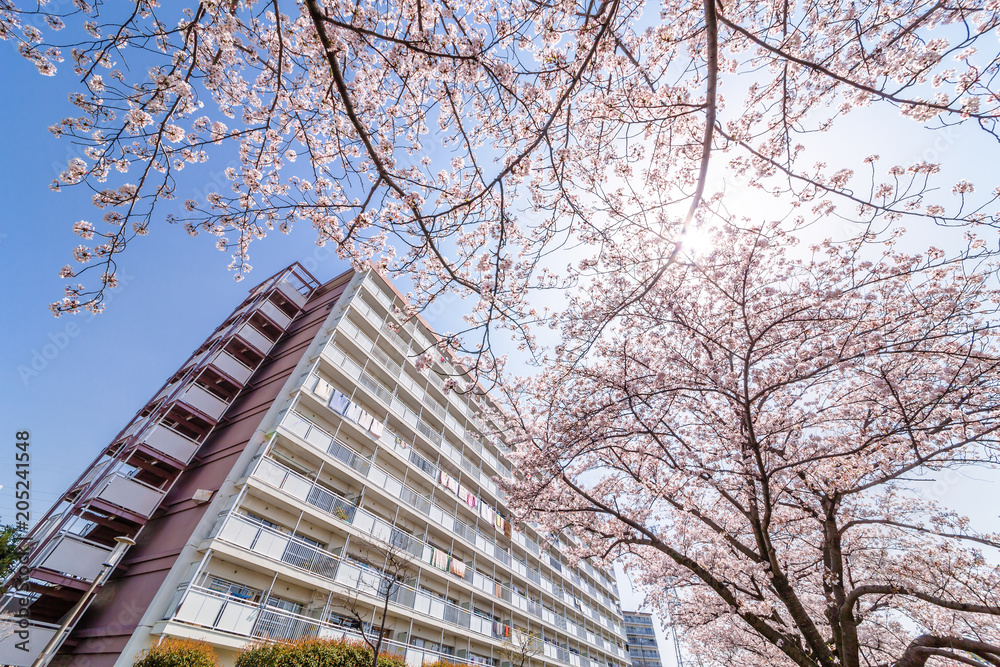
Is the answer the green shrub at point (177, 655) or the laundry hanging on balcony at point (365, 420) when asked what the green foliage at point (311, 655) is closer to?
the green shrub at point (177, 655)

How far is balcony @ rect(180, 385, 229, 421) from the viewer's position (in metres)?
12.5

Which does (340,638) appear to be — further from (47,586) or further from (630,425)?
(630,425)

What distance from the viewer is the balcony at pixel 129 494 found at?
988 centimetres

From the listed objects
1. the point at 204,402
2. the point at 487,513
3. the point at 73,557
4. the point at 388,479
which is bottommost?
the point at 73,557

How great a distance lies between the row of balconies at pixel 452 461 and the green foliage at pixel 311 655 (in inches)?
247

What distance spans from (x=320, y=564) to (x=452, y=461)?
8301 millimetres

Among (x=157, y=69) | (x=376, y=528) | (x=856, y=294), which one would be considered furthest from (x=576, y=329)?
(x=376, y=528)

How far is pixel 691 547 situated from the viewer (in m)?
11.2

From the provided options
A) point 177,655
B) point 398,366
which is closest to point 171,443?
point 177,655

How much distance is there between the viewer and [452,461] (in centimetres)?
1834

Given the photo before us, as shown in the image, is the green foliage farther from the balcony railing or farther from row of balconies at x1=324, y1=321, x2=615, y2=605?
row of balconies at x1=324, y1=321, x2=615, y2=605

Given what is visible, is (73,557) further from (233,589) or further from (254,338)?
(254,338)

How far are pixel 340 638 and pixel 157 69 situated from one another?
12.2m


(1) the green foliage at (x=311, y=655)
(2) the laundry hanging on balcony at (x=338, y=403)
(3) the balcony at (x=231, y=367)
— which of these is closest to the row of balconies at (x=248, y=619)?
(1) the green foliage at (x=311, y=655)
